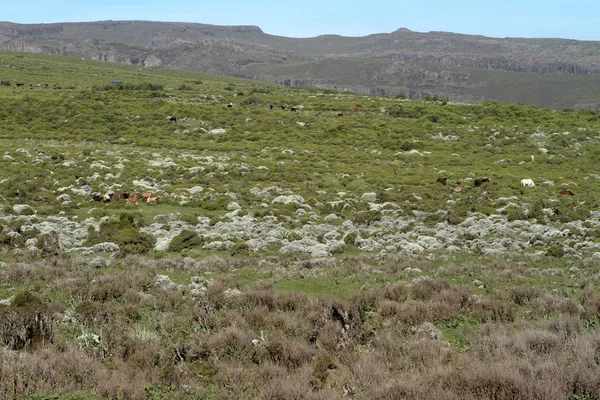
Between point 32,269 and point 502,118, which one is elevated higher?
point 502,118

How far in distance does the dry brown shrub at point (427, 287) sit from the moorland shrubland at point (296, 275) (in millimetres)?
80

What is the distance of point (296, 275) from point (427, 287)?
14.0ft

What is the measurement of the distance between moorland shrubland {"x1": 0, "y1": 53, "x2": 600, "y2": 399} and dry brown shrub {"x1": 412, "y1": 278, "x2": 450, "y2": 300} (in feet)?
0.26

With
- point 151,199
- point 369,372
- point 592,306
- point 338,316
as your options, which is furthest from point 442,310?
point 151,199

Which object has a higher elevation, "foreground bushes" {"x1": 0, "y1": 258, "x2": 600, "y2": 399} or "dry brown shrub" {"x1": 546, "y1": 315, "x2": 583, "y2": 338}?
"dry brown shrub" {"x1": 546, "y1": 315, "x2": 583, "y2": 338}

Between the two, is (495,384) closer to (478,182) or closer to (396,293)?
(396,293)

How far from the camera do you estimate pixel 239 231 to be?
76.5 ft

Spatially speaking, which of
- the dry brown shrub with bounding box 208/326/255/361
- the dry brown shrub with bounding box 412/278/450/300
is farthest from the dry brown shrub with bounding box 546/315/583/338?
the dry brown shrub with bounding box 208/326/255/361

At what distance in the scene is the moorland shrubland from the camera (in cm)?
916

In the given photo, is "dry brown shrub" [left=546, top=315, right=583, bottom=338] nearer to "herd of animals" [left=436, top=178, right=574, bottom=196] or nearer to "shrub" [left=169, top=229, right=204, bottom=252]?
"shrub" [left=169, top=229, right=204, bottom=252]

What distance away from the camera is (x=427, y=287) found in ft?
47.3

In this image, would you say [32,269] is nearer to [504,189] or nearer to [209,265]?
[209,265]

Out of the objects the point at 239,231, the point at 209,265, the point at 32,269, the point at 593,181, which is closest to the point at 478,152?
the point at 593,181

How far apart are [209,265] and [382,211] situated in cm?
1209
